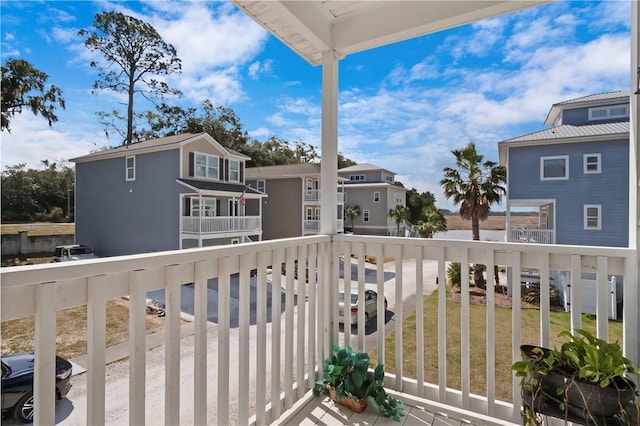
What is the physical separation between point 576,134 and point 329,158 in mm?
1368

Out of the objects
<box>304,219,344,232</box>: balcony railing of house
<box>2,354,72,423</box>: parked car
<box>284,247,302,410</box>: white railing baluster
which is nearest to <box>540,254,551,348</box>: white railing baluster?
<box>304,219,344,232</box>: balcony railing of house

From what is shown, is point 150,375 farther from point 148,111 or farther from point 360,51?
point 360,51

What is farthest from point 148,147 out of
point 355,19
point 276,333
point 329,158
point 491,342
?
point 491,342

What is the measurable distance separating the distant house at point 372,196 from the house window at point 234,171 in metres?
0.89

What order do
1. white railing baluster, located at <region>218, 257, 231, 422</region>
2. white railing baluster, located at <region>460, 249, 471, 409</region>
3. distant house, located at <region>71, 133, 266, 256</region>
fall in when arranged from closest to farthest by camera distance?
distant house, located at <region>71, 133, 266, 256</region> < white railing baluster, located at <region>218, 257, 231, 422</region> < white railing baluster, located at <region>460, 249, 471, 409</region>

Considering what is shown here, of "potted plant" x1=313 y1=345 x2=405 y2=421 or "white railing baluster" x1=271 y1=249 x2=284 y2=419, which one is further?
"potted plant" x1=313 y1=345 x2=405 y2=421

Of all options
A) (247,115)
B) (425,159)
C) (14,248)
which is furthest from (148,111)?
(425,159)

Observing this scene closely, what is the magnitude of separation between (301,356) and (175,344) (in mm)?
944

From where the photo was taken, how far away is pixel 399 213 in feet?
6.44

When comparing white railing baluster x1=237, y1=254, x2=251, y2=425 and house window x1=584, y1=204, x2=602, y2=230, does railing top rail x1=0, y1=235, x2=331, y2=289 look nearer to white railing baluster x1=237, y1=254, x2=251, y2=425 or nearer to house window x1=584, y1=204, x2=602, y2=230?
white railing baluster x1=237, y1=254, x2=251, y2=425

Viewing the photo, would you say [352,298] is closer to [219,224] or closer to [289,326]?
[289,326]

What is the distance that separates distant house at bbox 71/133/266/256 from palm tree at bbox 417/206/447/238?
3.48ft

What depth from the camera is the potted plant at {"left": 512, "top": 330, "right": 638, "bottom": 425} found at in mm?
1174

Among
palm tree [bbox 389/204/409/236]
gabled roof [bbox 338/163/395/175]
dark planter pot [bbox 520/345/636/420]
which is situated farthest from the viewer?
gabled roof [bbox 338/163/395/175]
